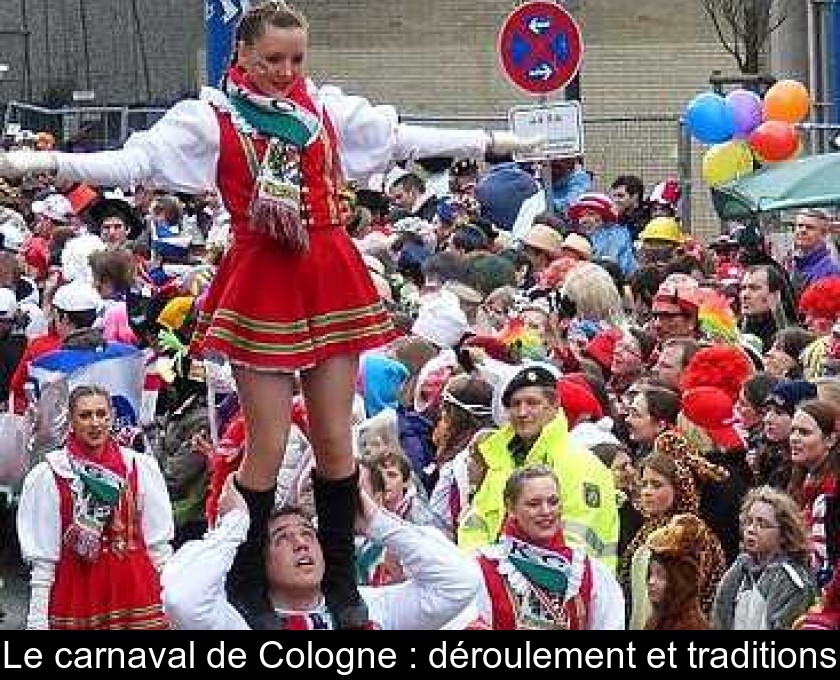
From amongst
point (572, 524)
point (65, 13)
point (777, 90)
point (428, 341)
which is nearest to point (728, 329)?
point (428, 341)

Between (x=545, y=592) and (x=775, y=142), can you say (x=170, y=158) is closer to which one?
(x=545, y=592)

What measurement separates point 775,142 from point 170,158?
10.7 m

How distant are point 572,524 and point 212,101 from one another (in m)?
2.27

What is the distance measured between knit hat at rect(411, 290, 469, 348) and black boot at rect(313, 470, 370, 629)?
4864 millimetres

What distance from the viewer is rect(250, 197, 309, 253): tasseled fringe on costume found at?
655 cm

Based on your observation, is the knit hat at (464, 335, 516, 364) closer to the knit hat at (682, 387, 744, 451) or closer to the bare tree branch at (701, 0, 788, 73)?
the knit hat at (682, 387, 744, 451)

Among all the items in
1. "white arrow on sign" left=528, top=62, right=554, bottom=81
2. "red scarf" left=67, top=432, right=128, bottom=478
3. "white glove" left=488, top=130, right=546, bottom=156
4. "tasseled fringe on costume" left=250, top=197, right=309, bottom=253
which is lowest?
"red scarf" left=67, top=432, right=128, bottom=478

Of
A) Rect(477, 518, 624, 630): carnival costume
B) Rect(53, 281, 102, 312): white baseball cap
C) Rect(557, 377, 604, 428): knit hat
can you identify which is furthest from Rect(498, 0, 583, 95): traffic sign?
Rect(477, 518, 624, 630): carnival costume

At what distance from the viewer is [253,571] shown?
22.8 feet

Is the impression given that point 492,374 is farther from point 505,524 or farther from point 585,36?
point 585,36

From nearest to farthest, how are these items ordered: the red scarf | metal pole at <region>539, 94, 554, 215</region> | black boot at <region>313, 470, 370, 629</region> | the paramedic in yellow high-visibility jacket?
black boot at <region>313, 470, 370, 629</region>, the paramedic in yellow high-visibility jacket, the red scarf, metal pole at <region>539, 94, 554, 215</region>

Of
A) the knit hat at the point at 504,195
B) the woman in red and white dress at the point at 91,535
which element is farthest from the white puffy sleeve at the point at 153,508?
the knit hat at the point at 504,195

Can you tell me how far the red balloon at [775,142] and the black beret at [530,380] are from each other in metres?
8.15

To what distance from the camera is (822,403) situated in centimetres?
902
